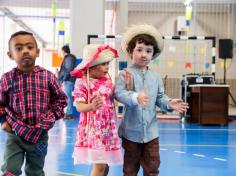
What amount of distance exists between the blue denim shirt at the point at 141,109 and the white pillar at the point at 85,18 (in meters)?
5.84

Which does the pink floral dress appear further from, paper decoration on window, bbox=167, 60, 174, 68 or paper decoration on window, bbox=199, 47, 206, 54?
paper decoration on window, bbox=167, 60, 174, 68

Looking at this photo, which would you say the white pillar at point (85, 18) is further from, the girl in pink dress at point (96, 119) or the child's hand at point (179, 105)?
the child's hand at point (179, 105)

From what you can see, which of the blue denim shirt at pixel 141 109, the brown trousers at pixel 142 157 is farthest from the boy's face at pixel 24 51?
the brown trousers at pixel 142 157

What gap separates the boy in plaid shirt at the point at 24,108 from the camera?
2221mm

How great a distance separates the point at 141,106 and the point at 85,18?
606 cm

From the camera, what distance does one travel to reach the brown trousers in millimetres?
2453

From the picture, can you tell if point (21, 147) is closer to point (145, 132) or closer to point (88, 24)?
point (145, 132)

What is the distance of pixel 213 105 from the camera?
7.52m

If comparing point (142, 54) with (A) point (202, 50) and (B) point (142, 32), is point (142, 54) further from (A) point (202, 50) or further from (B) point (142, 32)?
(A) point (202, 50)

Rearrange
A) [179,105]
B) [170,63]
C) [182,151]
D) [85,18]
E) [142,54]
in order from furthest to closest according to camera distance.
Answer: [170,63], [85,18], [182,151], [142,54], [179,105]

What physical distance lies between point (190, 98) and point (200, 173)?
4856mm

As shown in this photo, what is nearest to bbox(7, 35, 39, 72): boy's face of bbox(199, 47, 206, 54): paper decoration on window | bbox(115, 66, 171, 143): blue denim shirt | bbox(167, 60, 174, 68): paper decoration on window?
bbox(115, 66, 171, 143): blue denim shirt

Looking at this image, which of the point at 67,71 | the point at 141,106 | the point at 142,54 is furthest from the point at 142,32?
the point at 67,71

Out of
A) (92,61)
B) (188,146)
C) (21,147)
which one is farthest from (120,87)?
(188,146)
